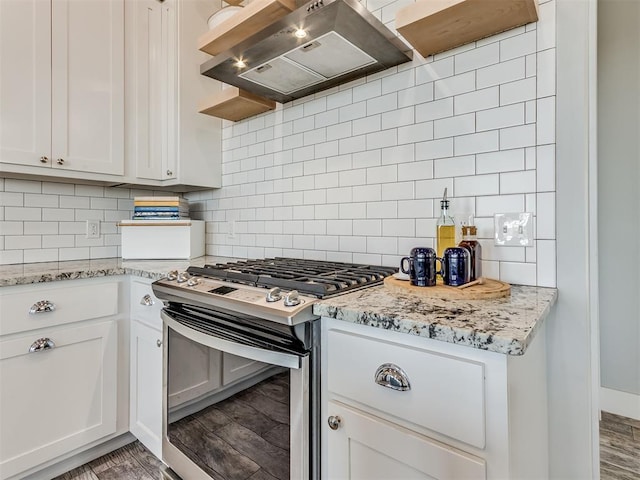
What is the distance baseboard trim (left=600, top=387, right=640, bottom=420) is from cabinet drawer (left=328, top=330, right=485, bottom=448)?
2178 mm

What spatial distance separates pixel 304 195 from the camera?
1.78 meters

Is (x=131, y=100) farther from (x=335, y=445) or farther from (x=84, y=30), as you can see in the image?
(x=335, y=445)

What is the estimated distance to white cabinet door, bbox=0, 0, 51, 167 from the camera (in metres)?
1.56

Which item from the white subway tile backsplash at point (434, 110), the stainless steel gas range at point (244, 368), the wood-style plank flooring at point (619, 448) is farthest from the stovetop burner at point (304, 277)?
the wood-style plank flooring at point (619, 448)

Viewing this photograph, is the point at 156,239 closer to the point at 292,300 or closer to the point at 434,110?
the point at 292,300

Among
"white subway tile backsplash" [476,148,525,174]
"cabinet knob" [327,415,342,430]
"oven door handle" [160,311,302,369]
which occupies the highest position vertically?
"white subway tile backsplash" [476,148,525,174]

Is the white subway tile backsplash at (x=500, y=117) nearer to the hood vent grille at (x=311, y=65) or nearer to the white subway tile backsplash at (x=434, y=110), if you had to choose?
the white subway tile backsplash at (x=434, y=110)

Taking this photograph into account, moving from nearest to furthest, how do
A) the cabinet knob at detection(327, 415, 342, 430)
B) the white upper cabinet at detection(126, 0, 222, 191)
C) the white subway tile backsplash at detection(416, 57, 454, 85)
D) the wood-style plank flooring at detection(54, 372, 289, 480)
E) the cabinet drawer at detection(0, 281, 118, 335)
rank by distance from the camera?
1. the cabinet knob at detection(327, 415, 342, 430)
2. the wood-style plank flooring at detection(54, 372, 289, 480)
3. the white subway tile backsplash at detection(416, 57, 454, 85)
4. the cabinet drawer at detection(0, 281, 118, 335)
5. the white upper cabinet at detection(126, 0, 222, 191)

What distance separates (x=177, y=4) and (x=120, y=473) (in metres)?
2.52

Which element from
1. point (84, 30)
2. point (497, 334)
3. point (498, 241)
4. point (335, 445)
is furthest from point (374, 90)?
point (84, 30)

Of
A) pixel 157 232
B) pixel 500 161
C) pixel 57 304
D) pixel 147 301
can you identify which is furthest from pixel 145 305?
pixel 500 161

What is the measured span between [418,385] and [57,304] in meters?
1.57

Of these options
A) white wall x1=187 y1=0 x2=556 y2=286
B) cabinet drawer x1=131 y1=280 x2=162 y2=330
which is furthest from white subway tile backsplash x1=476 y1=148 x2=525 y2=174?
cabinet drawer x1=131 y1=280 x2=162 y2=330

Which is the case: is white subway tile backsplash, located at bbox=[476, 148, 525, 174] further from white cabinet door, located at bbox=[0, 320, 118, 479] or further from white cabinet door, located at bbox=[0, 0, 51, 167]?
white cabinet door, located at bbox=[0, 0, 51, 167]
